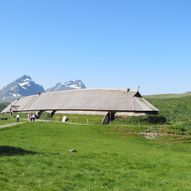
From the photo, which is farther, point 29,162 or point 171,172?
point 171,172

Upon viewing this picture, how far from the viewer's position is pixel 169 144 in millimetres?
57750

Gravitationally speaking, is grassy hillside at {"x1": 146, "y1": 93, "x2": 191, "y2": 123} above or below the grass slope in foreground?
above

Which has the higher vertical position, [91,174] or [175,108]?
[175,108]

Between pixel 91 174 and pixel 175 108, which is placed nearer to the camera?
pixel 91 174

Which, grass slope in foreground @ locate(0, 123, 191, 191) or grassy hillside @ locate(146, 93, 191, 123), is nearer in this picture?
grass slope in foreground @ locate(0, 123, 191, 191)

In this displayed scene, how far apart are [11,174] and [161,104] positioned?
397 feet

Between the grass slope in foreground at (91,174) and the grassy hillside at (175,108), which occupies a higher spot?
the grassy hillside at (175,108)

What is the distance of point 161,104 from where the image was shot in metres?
140

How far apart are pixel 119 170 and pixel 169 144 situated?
31179 mm

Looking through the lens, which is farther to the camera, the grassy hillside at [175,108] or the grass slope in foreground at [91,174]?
the grassy hillside at [175,108]

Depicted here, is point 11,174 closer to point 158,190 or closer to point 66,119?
point 158,190

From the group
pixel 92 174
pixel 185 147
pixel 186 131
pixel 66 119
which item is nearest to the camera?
pixel 92 174

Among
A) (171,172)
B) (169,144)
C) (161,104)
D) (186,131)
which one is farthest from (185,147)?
(161,104)

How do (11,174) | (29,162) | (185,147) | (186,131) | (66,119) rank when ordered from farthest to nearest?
(66,119) < (186,131) < (185,147) < (29,162) < (11,174)
